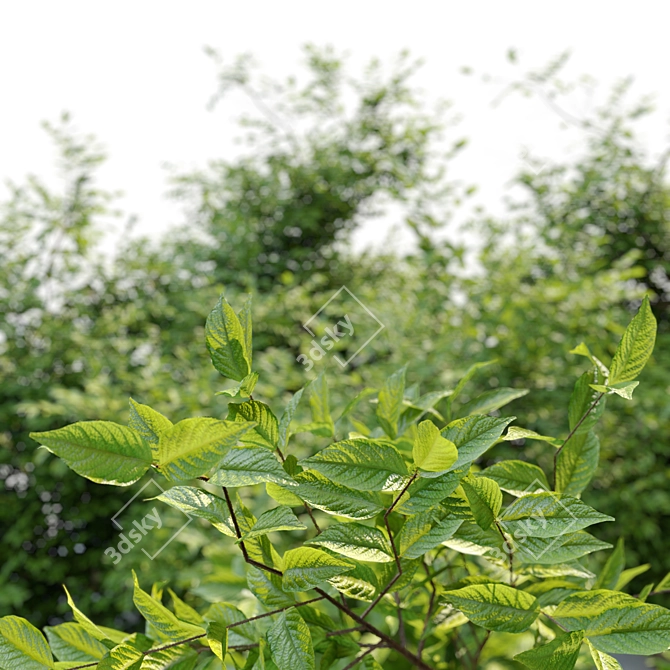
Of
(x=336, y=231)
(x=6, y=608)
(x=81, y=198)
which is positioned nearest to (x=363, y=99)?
(x=336, y=231)

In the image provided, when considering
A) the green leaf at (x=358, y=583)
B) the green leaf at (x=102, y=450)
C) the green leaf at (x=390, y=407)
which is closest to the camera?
the green leaf at (x=102, y=450)

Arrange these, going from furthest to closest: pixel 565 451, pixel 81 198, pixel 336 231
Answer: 1. pixel 336 231
2. pixel 81 198
3. pixel 565 451

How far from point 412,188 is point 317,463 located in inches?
94.9

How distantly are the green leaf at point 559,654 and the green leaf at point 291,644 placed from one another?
6.3 inches

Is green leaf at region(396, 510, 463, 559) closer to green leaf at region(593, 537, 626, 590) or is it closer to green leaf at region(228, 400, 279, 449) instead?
green leaf at region(228, 400, 279, 449)

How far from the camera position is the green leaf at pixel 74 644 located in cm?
51

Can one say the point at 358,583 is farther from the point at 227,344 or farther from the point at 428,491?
the point at 227,344

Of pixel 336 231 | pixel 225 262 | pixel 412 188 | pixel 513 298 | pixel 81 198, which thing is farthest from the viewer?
pixel 336 231

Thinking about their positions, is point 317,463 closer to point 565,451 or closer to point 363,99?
point 565,451

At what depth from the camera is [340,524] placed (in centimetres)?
45

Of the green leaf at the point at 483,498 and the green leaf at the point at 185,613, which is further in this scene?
the green leaf at the point at 185,613

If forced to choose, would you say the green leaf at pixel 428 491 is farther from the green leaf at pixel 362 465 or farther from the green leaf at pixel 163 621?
the green leaf at pixel 163 621

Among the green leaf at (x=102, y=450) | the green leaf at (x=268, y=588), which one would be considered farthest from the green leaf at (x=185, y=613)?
the green leaf at (x=102, y=450)

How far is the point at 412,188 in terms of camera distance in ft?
8.80
